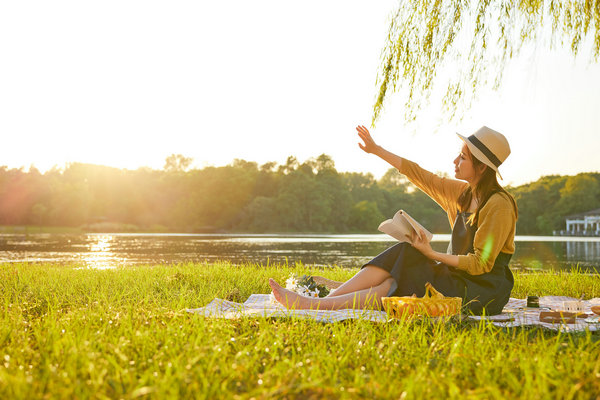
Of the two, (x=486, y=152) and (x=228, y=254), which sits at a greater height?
(x=486, y=152)

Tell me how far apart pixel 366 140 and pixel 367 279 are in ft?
3.63

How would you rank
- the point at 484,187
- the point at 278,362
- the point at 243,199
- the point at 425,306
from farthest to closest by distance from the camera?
the point at 243,199 → the point at 484,187 → the point at 425,306 → the point at 278,362

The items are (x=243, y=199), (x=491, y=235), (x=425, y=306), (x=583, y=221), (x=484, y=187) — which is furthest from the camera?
(x=243, y=199)

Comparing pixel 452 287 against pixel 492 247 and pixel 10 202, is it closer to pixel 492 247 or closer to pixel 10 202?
pixel 492 247

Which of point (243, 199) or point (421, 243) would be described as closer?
point (421, 243)

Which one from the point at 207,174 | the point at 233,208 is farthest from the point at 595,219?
the point at 207,174

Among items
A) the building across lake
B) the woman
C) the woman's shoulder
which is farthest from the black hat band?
the building across lake

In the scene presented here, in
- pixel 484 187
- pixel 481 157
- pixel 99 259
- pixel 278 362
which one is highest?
pixel 481 157

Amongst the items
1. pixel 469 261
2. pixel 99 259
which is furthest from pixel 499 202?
pixel 99 259

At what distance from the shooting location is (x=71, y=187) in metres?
54.6

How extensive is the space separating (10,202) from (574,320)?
58154 mm

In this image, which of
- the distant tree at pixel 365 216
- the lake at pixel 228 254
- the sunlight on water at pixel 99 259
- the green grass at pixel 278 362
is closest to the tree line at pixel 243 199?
the distant tree at pixel 365 216

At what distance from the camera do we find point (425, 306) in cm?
317

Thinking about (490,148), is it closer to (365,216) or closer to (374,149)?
(374,149)
